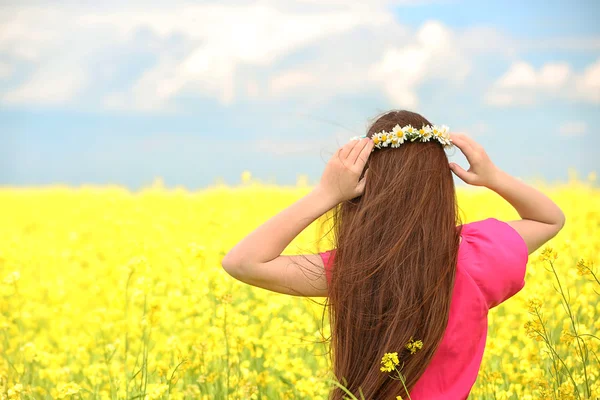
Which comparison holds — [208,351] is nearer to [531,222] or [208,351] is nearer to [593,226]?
[531,222]

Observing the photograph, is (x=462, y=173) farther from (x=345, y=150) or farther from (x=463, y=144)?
(x=345, y=150)

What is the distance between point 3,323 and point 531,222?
257 cm

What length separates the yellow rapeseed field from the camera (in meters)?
2.77

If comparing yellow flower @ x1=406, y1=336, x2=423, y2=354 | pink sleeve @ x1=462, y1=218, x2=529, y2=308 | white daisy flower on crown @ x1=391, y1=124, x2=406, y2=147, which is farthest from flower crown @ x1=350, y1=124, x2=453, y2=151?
yellow flower @ x1=406, y1=336, x2=423, y2=354

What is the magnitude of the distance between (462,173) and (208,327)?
1.75 metres

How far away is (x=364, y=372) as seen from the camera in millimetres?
1988

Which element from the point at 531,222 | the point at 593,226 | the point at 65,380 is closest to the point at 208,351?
the point at 65,380

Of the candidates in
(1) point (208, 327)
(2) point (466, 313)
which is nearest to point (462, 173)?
(2) point (466, 313)

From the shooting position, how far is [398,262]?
192cm

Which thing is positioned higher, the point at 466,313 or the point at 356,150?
the point at 356,150

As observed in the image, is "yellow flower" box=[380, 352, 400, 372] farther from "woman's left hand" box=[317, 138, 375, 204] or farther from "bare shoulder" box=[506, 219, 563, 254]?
"bare shoulder" box=[506, 219, 563, 254]

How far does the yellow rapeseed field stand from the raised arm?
0.07m

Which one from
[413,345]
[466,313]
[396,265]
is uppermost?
[396,265]

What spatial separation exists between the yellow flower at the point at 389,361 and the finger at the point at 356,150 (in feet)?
1.71
